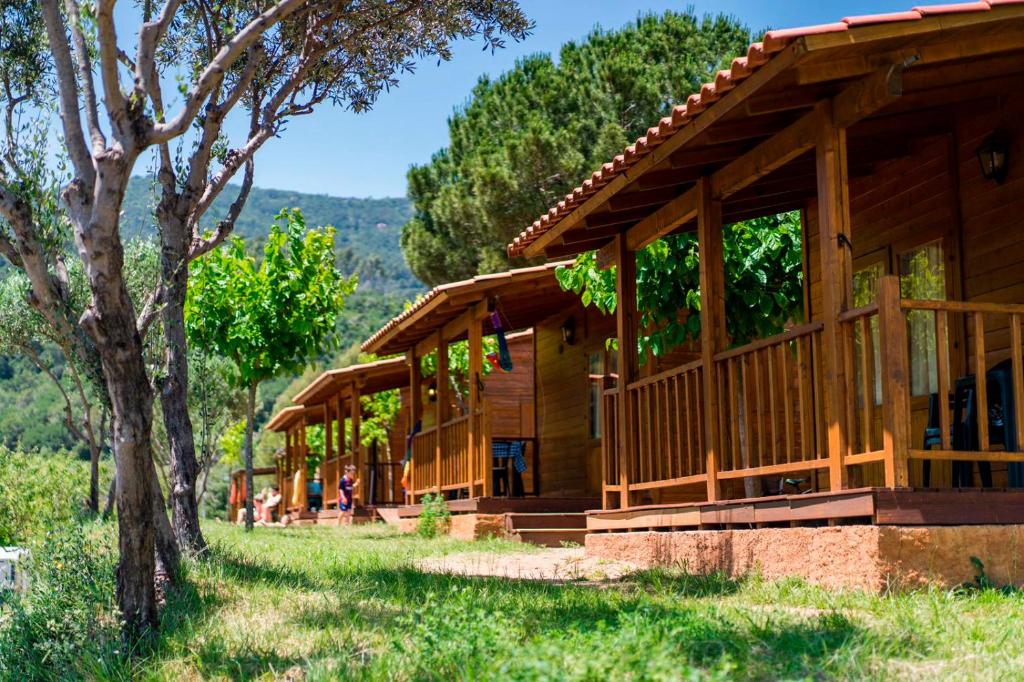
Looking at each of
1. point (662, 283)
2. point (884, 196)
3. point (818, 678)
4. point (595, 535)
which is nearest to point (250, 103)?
point (662, 283)

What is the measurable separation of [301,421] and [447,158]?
8749mm

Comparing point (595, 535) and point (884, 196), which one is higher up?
point (884, 196)

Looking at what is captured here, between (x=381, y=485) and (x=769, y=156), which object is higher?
(x=769, y=156)

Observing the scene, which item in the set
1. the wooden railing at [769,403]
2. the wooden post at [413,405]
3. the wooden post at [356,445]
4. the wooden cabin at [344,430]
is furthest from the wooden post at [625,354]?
the wooden post at [356,445]

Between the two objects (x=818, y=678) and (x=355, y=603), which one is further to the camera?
(x=355, y=603)

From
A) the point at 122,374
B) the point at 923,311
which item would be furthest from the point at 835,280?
the point at 122,374

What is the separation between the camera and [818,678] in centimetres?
512

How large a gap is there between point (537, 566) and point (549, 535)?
3.70 m

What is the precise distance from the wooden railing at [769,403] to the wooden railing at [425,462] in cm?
883

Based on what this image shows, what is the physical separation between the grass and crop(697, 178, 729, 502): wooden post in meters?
1.02

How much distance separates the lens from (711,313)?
9.30 metres

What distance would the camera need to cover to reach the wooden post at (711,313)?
913cm

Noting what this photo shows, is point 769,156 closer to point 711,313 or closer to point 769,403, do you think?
point 711,313

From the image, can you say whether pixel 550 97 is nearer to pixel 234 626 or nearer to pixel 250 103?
pixel 250 103
